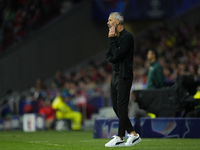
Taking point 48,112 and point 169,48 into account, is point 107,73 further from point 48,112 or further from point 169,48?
point 48,112

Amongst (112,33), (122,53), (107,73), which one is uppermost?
(107,73)

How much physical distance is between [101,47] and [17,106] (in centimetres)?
886

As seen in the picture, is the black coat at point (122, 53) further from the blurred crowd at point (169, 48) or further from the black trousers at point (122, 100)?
the blurred crowd at point (169, 48)

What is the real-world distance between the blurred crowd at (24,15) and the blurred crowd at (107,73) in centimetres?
284

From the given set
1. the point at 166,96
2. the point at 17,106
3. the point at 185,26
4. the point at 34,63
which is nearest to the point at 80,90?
the point at 17,106

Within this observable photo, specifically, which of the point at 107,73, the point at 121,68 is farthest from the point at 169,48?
the point at 121,68

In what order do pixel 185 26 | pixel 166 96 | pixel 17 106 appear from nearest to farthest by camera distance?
pixel 166 96 < pixel 17 106 < pixel 185 26

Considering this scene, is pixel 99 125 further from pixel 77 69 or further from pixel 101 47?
pixel 101 47

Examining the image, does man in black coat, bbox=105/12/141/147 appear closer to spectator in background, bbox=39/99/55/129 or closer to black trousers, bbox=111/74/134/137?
black trousers, bbox=111/74/134/137

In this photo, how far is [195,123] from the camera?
10.4m

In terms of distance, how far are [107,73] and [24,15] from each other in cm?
A: 558

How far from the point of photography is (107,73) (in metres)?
22.8

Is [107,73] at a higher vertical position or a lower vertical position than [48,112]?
higher

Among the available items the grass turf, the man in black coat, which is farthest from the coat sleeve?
the grass turf
